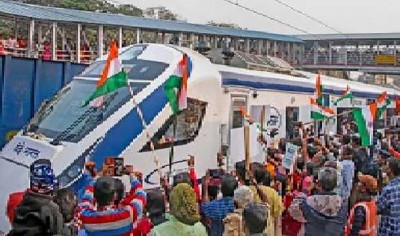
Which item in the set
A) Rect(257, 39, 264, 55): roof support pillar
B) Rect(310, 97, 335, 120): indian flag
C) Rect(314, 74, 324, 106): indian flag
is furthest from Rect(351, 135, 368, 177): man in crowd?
Rect(257, 39, 264, 55): roof support pillar

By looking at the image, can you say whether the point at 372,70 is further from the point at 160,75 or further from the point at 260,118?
the point at 160,75

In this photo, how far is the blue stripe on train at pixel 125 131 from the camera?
7127 millimetres

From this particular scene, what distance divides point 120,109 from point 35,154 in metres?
1.17

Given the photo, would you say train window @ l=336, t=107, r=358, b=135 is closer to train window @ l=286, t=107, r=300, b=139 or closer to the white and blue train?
train window @ l=286, t=107, r=300, b=139

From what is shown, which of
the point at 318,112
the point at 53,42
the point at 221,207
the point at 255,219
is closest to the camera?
the point at 255,219

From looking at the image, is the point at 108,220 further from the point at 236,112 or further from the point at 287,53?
the point at 287,53

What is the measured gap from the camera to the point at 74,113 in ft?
25.5

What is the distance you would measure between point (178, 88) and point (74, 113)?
140 cm

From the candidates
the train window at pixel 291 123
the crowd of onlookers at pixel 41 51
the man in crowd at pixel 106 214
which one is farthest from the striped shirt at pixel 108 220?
the crowd of onlookers at pixel 41 51

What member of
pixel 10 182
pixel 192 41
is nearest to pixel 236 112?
pixel 10 182

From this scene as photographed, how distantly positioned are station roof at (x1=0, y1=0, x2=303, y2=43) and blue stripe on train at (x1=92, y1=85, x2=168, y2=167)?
30.6ft

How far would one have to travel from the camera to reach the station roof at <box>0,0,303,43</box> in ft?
56.3

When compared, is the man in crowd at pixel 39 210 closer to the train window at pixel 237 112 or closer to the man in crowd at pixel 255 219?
the man in crowd at pixel 255 219

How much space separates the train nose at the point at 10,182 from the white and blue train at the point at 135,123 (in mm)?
12
